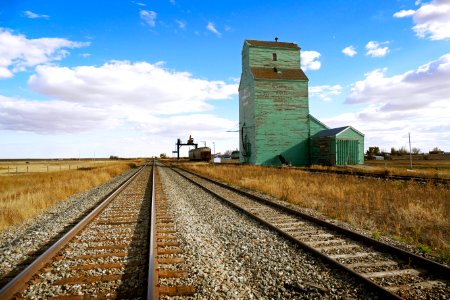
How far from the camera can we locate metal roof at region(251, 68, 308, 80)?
3366cm

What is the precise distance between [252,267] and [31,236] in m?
5.29

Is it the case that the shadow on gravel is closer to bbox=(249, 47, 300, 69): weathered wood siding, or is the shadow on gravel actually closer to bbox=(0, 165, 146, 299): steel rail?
bbox=(0, 165, 146, 299): steel rail

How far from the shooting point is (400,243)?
6301 mm

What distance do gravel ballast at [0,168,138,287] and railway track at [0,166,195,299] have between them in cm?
43

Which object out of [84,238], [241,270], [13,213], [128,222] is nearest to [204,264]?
[241,270]

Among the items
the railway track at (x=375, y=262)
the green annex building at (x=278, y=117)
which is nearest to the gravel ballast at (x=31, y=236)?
the railway track at (x=375, y=262)

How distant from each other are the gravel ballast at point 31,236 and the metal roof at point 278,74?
85.4ft

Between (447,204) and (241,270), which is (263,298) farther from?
(447,204)

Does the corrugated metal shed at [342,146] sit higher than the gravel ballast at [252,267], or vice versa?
the corrugated metal shed at [342,146]

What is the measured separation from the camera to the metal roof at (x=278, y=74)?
33656 millimetres

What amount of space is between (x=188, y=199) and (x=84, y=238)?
19.4 ft

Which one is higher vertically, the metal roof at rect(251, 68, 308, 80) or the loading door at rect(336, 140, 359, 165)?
the metal roof at rect(251, 68, 308, 80)

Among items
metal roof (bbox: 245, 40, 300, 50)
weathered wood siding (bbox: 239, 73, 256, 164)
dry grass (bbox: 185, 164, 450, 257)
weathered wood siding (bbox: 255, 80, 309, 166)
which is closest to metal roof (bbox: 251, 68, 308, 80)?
weathered wood siding (bbox: 255, 80, 309, 166)

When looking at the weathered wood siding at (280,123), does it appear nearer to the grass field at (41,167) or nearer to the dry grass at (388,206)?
the dry grass at (388,206)
